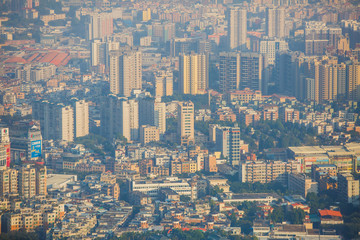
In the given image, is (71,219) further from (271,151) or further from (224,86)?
(224,86)

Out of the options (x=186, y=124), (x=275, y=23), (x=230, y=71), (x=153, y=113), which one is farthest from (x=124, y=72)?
(x=275, y=23)

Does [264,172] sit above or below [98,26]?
below

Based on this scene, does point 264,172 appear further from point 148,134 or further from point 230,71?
point 230,71

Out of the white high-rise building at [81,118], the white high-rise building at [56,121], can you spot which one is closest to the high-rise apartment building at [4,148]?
the white high-rise building at [56,121]

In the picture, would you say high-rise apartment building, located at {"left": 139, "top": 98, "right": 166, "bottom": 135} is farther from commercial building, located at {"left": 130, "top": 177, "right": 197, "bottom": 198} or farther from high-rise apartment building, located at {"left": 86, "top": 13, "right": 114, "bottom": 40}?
high-rise apartment building, located at {"left": 86, "top": 13, "right": 114, "bottom": 40}

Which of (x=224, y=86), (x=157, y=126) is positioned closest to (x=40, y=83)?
(x=224, y=86)

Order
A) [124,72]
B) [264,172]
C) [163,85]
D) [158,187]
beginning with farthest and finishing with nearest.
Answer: [163,85]
[124,72]
[264,172]
[158,187]
